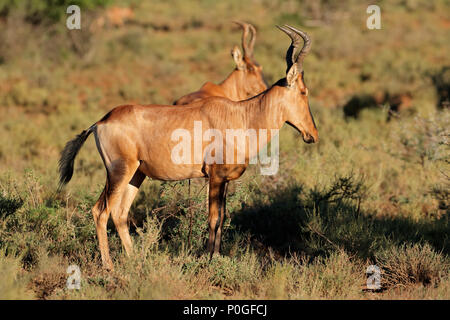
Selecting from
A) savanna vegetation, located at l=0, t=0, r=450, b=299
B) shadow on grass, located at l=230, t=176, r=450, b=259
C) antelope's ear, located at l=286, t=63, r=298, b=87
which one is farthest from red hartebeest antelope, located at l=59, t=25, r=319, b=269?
shadow on grass, located at l=230, t=176, r=450, b=259

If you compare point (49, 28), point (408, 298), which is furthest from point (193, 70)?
point (408, 298)

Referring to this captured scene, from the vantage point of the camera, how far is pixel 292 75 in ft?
19.9

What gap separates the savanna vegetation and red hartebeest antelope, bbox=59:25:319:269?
23.0 inches

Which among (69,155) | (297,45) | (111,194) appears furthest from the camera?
(69,155)

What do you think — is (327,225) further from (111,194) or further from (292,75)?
(111,194)

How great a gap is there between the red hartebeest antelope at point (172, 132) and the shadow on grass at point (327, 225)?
1.69 m

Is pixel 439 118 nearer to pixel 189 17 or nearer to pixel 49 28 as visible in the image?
pixel 49 28

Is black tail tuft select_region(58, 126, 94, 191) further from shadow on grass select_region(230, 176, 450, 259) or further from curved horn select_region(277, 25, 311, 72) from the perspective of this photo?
curved horn select_region(277, 25, 311, 72)

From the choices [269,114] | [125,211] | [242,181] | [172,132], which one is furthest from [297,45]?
[125,211]

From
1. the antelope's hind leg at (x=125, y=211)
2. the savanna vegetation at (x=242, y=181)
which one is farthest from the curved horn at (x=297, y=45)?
the antelope's hind leg at (x=125, y=211)

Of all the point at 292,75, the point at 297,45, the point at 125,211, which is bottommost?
the point at 125,211

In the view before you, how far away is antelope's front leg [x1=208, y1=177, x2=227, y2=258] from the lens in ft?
19.7

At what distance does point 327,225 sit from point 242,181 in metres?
1.35

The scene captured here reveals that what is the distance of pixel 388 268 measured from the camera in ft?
21.4
